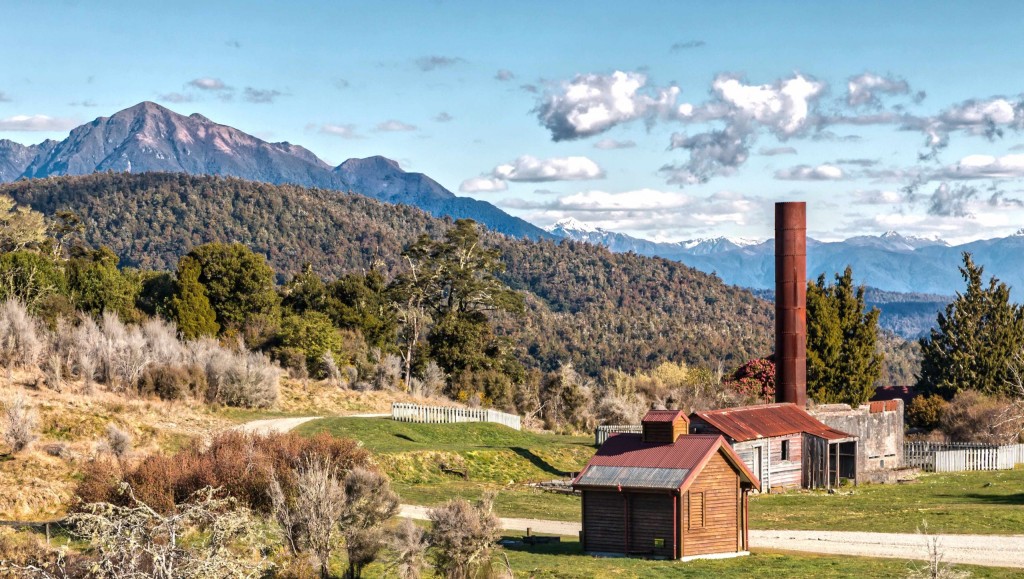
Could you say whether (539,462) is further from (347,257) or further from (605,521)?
(347,257)

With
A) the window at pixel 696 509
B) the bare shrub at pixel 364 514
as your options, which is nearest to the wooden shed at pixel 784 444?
the window at pixel 696 509

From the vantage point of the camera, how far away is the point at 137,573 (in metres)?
20.5

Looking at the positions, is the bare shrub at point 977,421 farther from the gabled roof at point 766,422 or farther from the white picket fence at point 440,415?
the white picket fence at point 440,415

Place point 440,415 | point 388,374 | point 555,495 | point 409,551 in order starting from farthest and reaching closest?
point 388,374, point 440,415, point 555,495, point 409,551

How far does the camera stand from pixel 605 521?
3288 cm

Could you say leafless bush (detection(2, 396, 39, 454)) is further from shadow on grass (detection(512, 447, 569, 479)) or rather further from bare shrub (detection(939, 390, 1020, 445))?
bare shrub (detection(939, 390, 1020, 445))

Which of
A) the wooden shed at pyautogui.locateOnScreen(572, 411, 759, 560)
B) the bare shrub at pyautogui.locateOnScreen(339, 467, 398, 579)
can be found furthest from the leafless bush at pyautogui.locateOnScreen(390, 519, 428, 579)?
the wooden shed at pyautogui.locateOnScreen(572, 411, 759, 560)

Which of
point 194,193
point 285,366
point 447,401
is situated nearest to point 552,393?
point 447,401

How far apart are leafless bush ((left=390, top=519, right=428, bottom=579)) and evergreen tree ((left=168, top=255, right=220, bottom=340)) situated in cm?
4948

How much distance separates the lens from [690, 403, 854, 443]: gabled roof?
46875 mm

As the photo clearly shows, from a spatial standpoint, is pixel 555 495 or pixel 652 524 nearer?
pixel 652 524

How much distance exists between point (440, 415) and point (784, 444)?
19227 mm

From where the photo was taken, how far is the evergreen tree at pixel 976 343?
7369 centimetres

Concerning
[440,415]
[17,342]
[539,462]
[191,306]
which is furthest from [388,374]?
[17,342]
